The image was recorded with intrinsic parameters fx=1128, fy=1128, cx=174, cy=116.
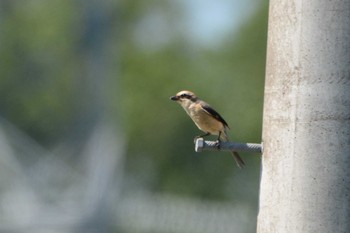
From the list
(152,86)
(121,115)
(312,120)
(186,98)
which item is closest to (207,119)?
(186,98)

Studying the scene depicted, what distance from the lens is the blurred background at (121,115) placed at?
18750mm

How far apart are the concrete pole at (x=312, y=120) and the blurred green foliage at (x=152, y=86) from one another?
2331cm

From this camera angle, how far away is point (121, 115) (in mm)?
33906

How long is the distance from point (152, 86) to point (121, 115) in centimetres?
553

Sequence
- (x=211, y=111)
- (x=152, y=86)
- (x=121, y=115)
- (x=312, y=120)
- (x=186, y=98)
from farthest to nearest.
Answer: (x=152, y=86), (x=121, y=115), (x=186, y=98), (x=211, y=111), (x=312, y=120)

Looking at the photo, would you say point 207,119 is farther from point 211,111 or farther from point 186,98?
point 186,98

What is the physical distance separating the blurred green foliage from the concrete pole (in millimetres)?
23305

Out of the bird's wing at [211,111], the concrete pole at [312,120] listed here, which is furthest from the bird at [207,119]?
the concrete pole at [312,120]

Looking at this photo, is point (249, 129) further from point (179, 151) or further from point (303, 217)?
point (303, 217)

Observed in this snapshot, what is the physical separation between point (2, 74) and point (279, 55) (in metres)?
28.3

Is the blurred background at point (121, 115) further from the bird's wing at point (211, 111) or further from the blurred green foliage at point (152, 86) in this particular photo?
the bird's wing at point (211, 111)

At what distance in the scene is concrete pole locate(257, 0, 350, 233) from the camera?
4.06 metres

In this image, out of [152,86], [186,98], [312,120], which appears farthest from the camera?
[152,86]

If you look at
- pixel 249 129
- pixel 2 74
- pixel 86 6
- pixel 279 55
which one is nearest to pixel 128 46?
pixel 249 129
